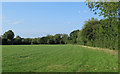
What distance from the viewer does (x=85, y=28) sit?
4572 cm

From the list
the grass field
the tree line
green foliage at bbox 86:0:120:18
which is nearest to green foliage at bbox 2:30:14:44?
the tree line

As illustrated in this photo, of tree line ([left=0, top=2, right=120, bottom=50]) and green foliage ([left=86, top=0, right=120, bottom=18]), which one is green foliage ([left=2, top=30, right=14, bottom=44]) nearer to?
tree line ([left=0, top=2, right=120, bottom=50])

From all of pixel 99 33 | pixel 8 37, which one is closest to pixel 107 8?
pixel 99 33

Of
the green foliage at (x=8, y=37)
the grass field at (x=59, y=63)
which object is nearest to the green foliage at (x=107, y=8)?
the grass field at (x=59, y=63)

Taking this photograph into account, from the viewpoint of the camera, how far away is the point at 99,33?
28219 mm

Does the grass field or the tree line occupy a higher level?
the tree line

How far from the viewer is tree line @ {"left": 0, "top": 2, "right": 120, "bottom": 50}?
23.3ft

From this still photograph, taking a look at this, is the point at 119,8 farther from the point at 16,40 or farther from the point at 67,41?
the point at 67,41

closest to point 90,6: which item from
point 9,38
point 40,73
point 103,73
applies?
point 103,73

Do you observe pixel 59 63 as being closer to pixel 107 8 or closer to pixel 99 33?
pixel 107 8

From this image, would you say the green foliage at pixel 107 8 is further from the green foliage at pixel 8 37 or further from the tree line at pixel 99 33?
the green foliage at pixel 8 37

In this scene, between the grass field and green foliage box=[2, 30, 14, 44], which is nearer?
the grass field

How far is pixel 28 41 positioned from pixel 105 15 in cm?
10227

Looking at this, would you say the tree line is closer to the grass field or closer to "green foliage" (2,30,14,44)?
"green foliage" (2,30,14,44)
